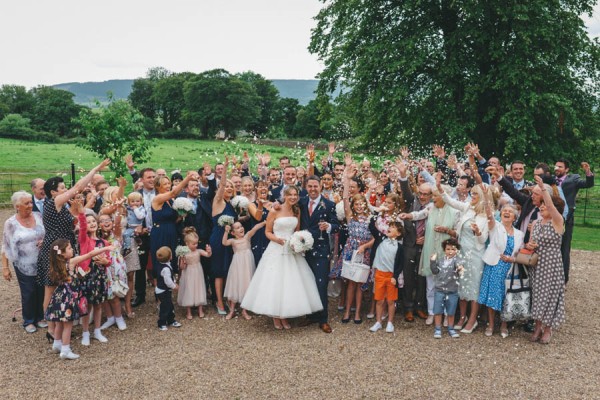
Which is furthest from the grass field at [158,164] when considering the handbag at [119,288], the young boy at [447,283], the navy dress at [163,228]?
the young boy at [447,283]

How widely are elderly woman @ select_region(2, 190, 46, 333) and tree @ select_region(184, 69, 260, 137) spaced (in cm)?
6843

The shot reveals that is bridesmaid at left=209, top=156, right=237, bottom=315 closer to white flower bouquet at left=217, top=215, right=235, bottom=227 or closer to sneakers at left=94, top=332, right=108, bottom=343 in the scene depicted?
white flower bouquet at left=217, top=215, right=235, bottom=227

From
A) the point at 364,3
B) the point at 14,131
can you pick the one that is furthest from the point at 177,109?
the point at 364,3

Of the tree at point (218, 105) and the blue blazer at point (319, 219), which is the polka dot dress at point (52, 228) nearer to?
the blue blazer at point (319, 219)

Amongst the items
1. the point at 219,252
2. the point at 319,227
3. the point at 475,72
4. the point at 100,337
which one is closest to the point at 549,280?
the point at 319,227

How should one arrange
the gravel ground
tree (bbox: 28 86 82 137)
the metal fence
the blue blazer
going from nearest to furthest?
1. the gravel ground
2. the blue blazer
3. the metal fence
4. tree (bbox: 28 86 82 137)

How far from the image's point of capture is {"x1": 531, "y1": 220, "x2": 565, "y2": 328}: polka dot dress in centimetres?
677

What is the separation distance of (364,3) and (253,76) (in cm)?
8402

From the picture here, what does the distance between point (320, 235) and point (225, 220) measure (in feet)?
5.40

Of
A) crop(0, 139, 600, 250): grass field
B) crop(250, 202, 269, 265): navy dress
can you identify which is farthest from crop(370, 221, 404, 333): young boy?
crop(0, 139, 600, 250): grass field

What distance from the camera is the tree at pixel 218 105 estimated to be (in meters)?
74.8

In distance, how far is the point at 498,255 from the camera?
278 inches

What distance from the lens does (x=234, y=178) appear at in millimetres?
9344

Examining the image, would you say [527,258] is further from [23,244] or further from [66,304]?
[23,244]
